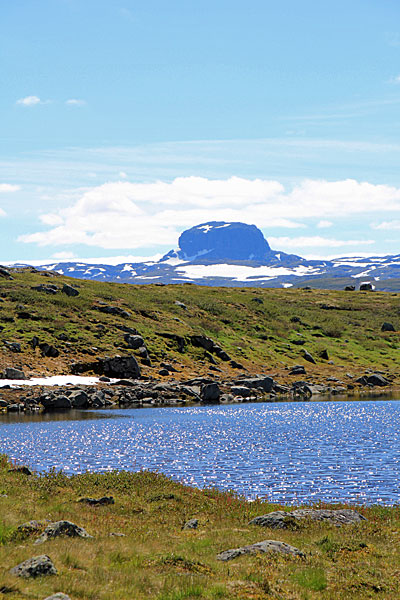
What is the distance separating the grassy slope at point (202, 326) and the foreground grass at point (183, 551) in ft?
190

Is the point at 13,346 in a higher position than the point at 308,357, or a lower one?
higher

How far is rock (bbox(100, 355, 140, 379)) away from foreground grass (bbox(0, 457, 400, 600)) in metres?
58.6

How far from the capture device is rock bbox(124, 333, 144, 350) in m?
94.9

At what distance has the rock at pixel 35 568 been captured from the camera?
14.5 m

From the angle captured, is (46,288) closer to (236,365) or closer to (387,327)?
(236,365)

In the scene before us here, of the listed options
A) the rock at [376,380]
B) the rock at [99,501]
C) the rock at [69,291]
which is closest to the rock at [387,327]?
the rock at [376,380]

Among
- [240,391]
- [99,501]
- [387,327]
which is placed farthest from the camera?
[387,327]

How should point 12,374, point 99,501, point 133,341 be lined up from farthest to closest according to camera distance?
1. point 133,341
2. point 12,374
3. point 99,501

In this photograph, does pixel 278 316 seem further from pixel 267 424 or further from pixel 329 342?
pixel 267 424

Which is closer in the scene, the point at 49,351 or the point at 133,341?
the point at 49,351

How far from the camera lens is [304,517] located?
22.2 metres

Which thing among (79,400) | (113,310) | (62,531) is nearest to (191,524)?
(62,531)

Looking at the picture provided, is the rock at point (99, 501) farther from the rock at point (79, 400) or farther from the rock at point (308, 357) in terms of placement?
the rock at point (308, 357)

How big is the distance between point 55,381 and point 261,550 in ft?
209
